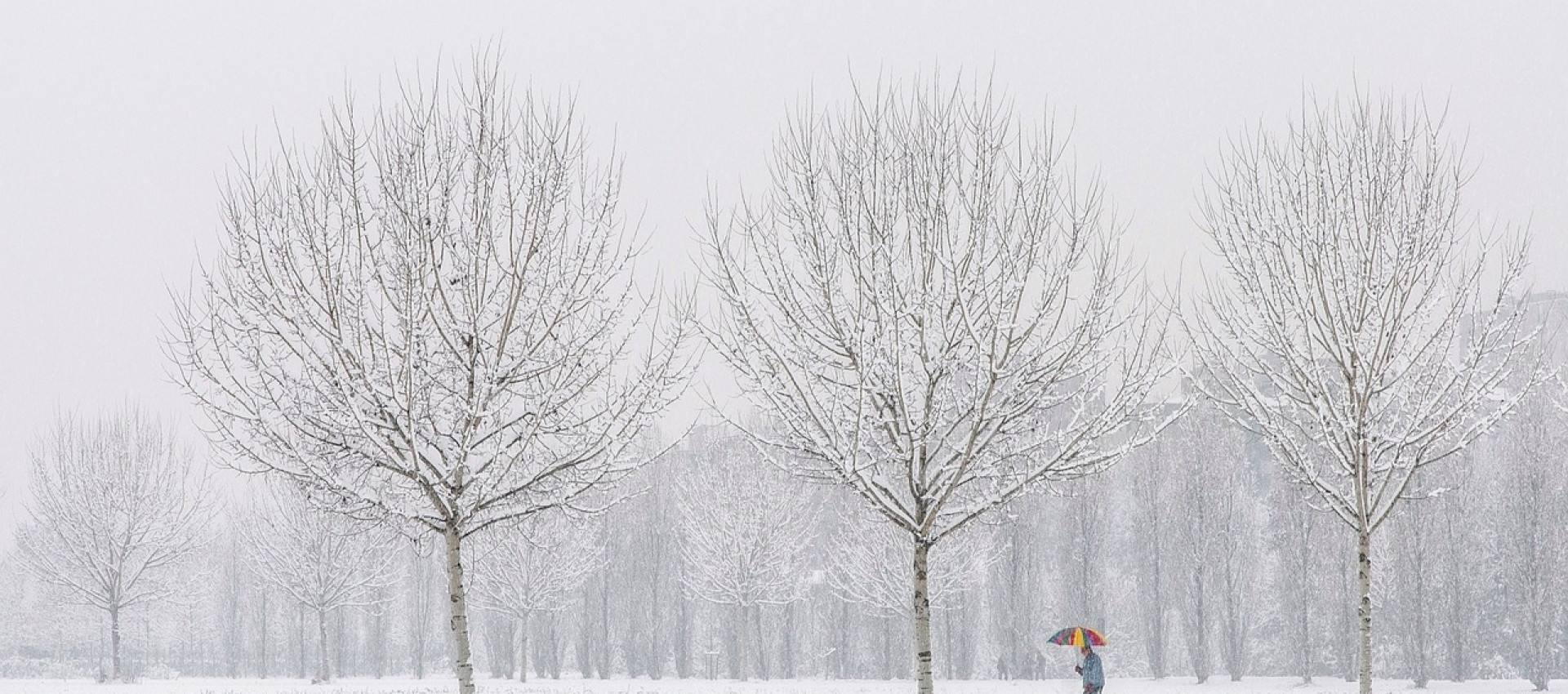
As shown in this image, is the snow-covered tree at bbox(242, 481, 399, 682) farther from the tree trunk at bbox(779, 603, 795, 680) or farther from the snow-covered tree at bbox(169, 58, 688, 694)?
the snow-covered tree at bbox(169, 58, 688, 694)

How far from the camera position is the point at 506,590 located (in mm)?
38125

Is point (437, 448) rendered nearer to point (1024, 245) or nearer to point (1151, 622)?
point (1024, 245)

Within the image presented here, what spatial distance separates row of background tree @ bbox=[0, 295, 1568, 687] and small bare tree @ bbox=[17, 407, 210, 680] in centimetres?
65

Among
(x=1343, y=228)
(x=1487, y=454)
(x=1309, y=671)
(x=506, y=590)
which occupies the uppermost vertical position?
(x=1343, y=228)

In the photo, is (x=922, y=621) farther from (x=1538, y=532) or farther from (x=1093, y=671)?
(x=1538, y=532)

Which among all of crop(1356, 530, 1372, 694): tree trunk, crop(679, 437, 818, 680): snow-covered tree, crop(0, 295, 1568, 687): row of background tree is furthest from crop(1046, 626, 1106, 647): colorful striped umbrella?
crop(679, 437, 818, 680): snow-covered tree

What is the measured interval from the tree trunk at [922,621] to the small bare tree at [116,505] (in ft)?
87.7

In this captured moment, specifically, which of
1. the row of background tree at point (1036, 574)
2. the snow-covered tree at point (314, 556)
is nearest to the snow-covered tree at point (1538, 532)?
the row of background tree at point (1036, 574)

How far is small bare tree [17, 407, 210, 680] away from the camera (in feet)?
103

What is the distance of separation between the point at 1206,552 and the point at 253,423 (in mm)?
34186

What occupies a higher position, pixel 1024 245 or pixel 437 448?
pixel 1024 245

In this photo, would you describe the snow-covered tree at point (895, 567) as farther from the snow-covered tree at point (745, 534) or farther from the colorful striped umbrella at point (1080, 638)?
the colorful striped umbrella at point (1080, 638)

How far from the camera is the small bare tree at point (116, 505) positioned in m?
31.3

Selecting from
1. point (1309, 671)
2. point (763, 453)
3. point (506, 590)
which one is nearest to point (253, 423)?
point (763, 453)
